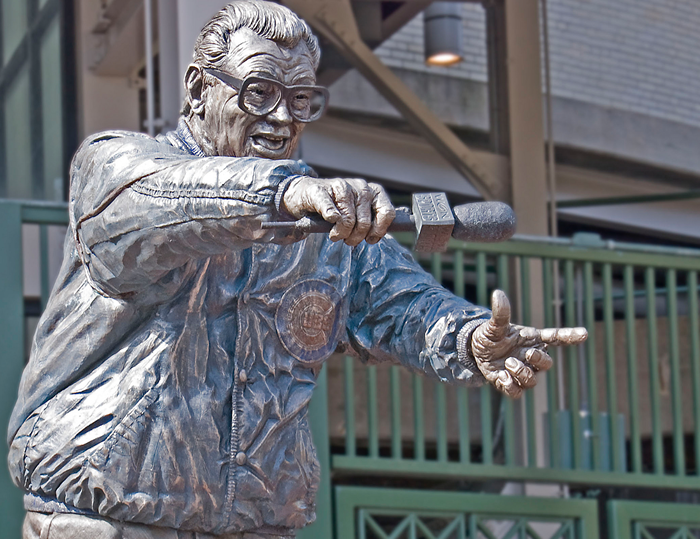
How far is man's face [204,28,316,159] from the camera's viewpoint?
9.53ft

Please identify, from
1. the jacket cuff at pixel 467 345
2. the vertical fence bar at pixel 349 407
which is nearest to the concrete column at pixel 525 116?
the vertical fence bar at pixel 349 407

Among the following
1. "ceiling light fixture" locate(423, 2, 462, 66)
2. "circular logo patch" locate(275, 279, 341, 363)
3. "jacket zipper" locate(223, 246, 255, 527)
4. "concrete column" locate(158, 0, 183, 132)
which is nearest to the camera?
"jacket zipper" locate(223, 246, 255, 527)

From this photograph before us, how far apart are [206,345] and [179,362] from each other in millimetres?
80

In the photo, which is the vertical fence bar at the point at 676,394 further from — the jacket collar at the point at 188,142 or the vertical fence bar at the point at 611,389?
the jacket collar at the point at 188,142

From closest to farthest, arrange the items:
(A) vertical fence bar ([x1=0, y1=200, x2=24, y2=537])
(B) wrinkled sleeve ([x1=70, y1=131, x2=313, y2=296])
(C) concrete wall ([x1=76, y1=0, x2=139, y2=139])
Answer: (B) wrinkled sleeve ([x1=70, y1=131, x2=313, y2=296])
(A) vertical fence bar ([x1=0, y1=200, x2=24, y2=537])
(C) concrete wall ([x1=76, y1=0, x2=139, y2=139])

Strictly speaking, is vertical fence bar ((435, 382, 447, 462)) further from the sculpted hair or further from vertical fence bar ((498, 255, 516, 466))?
the sculpted hair

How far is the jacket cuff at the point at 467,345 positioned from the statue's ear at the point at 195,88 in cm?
86

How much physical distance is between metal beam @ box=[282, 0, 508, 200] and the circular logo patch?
3.78 meters

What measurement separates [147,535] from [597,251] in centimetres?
390

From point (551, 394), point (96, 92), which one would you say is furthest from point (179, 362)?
point (96, 92)

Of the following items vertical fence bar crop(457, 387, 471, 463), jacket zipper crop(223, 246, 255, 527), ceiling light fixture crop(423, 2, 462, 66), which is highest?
ceiling light fixture crop(423, 2, 462, 66)

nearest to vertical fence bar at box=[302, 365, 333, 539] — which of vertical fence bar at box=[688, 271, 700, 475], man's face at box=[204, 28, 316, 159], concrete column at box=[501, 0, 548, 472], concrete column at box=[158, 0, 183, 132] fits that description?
concrete column at box=[158, 0, 183, 132]

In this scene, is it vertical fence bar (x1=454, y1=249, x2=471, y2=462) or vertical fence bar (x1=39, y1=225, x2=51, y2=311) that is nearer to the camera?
vertical fence bar (x1=39, y1=225, x2=51, y2=311)

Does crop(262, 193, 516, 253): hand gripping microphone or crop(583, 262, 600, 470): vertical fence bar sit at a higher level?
crop(262, 193, 516, 253): hand gripping microphone
